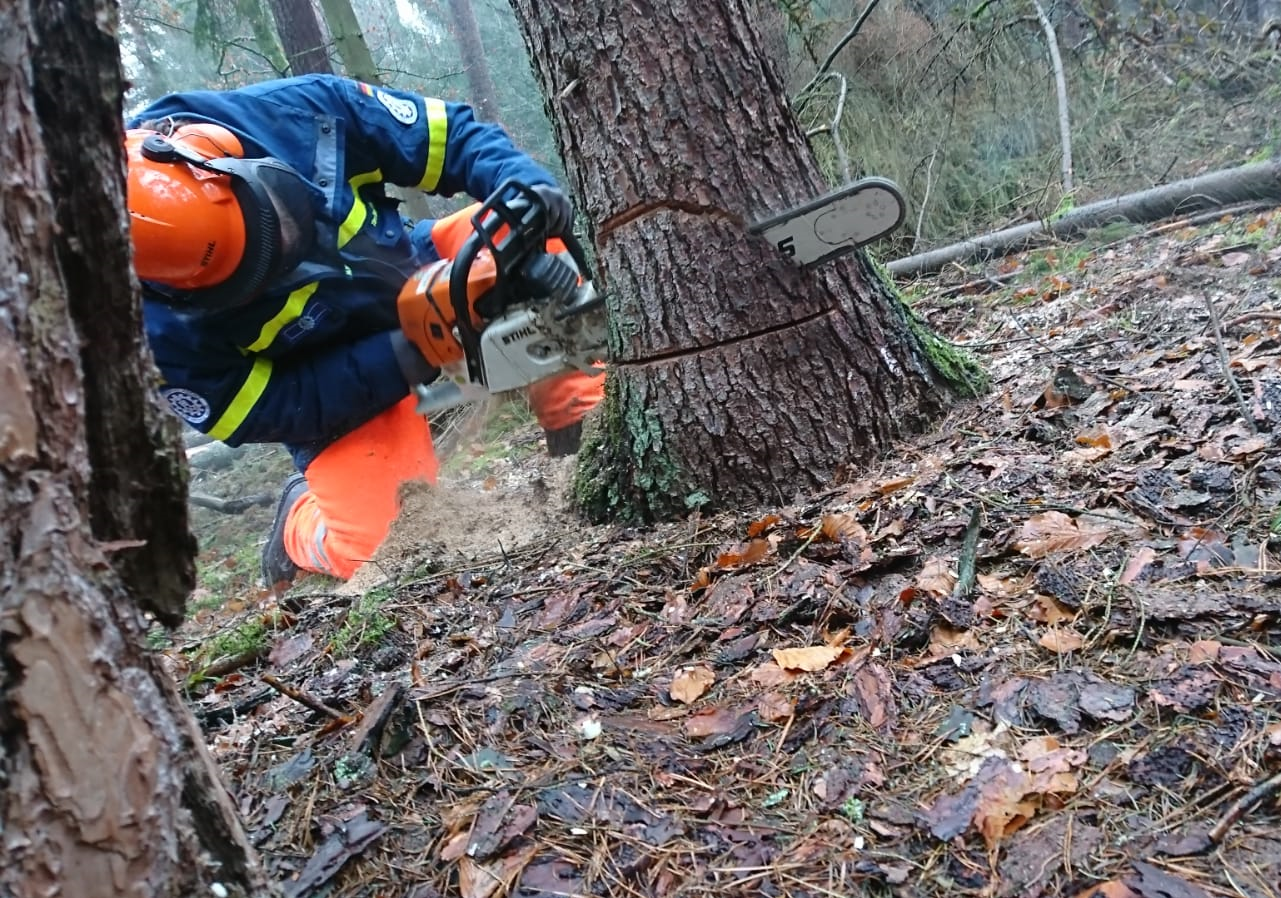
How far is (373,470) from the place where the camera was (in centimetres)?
354

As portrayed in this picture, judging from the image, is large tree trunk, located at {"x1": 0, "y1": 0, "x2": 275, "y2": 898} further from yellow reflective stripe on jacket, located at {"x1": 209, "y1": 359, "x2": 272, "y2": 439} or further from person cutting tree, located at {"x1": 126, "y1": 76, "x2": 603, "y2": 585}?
yellow reflective stripe on jacket, located at {"x1": 209, "y1": 359, "x2": 272, "y2": 439}

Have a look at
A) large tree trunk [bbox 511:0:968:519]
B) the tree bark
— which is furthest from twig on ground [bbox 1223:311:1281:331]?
the tree bark

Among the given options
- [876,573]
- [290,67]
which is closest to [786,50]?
[290,67]

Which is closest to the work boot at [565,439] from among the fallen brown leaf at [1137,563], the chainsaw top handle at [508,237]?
the chainsaw top handle at [508,237]

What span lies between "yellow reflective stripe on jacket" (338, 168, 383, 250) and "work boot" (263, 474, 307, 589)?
4.38 ft

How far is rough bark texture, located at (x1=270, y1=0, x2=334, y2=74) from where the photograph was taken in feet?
21.2

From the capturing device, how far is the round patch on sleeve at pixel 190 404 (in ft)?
10.7

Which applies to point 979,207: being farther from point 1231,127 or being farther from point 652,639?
point 652,639

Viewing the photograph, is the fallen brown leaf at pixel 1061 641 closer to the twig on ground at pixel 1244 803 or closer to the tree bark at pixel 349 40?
the twig on ground at pixel 1244 803

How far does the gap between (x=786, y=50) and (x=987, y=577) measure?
5796 mm

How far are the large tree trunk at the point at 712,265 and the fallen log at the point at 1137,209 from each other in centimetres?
290

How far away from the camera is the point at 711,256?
2225 millimetres

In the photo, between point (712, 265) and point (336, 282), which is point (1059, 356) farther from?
point (336, 282)

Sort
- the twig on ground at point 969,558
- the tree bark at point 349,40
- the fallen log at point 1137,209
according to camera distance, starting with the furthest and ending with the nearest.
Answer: the tree bark at point 349,40 → the fallen log at point 1137,209 → the twig on ground at point 969,558
